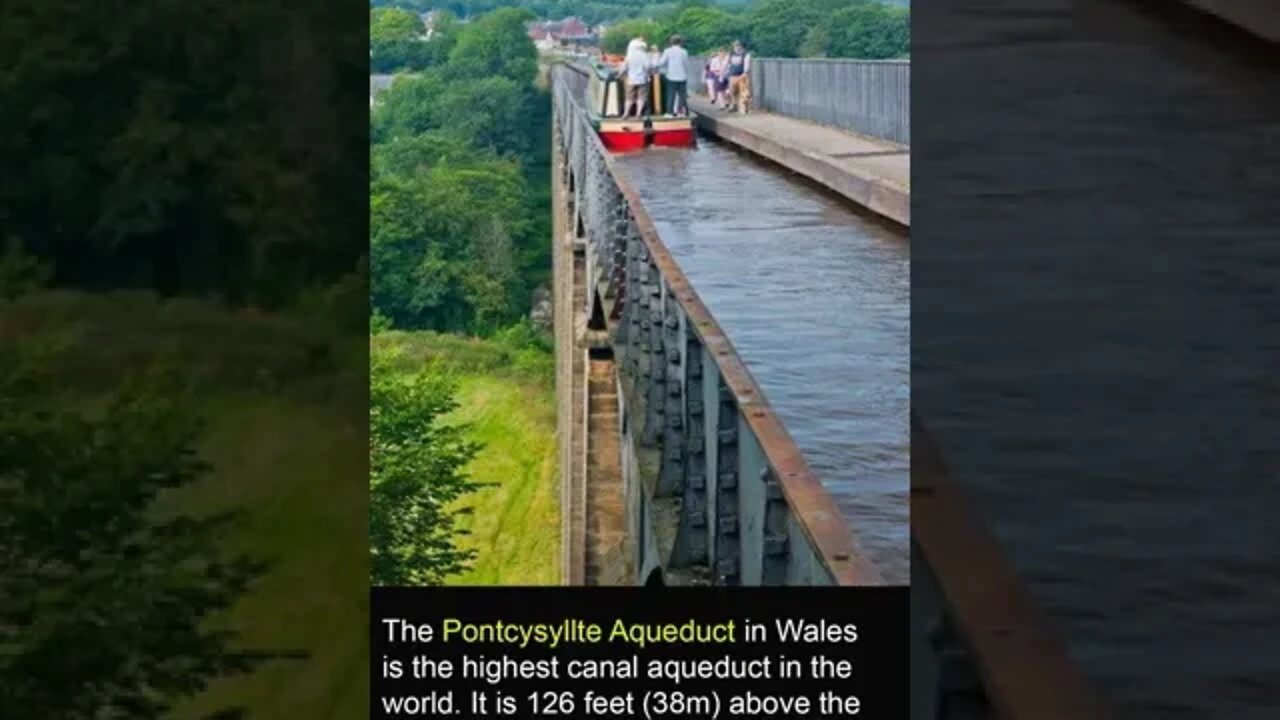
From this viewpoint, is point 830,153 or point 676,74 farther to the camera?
point 830,153

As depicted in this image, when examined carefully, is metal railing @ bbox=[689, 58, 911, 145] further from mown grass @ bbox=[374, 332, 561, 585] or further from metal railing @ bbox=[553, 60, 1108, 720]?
metal railing @ bbox=[553, 60, 1108, 720]

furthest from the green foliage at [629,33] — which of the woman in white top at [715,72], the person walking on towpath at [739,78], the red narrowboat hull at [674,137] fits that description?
the red narrowboat hull at [674,137]

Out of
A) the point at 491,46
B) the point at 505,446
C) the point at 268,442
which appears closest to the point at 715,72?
the point at 505,446

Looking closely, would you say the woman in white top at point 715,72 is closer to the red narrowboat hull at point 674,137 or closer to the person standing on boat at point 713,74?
the person standing on boat at point 713,74

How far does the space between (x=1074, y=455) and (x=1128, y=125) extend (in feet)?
8.43

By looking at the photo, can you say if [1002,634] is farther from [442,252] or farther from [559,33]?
[559,33]

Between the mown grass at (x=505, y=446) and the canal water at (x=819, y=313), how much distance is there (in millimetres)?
577

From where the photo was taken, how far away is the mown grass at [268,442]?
4859mm

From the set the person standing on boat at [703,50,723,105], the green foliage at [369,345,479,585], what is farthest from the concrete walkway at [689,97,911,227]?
the green foliage at [369,345,479,585]

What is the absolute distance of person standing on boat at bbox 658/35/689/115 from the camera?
751 centimetres

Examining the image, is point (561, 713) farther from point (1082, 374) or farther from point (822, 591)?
point (1082, 374)

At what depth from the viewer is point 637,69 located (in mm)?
8328

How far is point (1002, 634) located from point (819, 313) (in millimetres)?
3593

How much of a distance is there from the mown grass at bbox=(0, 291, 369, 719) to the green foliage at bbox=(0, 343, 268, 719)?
0.18 ft
